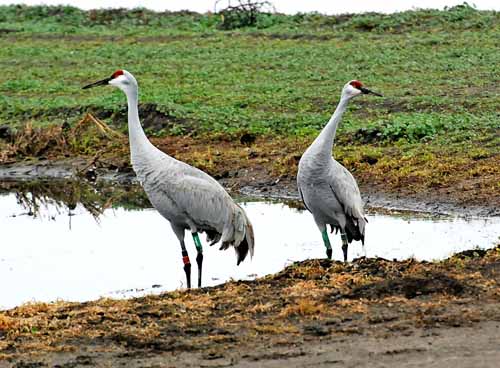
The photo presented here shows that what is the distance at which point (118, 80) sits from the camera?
34.5ft

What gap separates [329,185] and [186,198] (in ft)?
4.32

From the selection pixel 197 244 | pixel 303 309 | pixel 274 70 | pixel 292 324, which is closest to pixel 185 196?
pixel 197 244

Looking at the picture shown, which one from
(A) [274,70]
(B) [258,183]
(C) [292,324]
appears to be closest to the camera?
(C) [292,324]

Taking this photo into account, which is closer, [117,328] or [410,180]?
[117,328]

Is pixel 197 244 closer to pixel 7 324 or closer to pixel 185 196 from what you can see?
pixel 185 196

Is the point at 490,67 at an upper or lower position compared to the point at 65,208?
upper

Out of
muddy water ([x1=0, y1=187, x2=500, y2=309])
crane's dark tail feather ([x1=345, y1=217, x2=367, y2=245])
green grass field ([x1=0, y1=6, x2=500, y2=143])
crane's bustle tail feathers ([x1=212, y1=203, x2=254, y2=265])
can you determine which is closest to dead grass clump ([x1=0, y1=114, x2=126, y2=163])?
green grass field ([x1=0, y1=6, x2=500, y2=143])

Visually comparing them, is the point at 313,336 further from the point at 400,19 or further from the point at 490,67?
the point at 400,19

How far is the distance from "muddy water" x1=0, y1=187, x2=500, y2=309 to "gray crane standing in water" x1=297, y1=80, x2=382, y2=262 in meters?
0.61

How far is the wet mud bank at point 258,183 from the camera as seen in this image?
13055 millimetres

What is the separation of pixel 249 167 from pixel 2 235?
401 cm

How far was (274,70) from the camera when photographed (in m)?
23.1

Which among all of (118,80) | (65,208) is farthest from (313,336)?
(65,208)

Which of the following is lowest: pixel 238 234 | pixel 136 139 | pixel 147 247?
pixel 147 247
